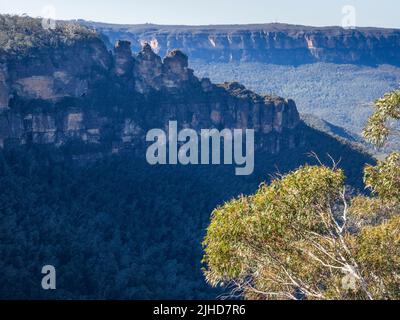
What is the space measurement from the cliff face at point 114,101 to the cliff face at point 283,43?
70.9 metres

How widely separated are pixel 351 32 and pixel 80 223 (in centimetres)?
10811

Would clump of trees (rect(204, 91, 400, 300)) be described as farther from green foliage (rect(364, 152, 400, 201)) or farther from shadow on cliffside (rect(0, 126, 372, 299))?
shadow on cliffside (rect(0, 126, 372, 299))

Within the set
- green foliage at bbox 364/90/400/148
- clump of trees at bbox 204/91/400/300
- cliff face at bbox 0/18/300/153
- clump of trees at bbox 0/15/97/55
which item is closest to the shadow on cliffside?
cliff face at bbox 0/18/300/153

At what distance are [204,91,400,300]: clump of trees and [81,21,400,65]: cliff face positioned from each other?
370 feet

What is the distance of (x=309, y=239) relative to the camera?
384 inches

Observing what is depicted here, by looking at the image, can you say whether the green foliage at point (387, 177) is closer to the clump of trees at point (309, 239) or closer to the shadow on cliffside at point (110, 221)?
the clump of trees at point (309, 239)

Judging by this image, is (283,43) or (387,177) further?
(283,43)

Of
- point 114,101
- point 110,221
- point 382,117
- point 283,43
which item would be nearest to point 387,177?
point 382,117

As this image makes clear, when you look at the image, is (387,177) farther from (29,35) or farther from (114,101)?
(29,35)

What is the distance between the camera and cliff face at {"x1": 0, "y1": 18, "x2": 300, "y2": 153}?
40.8 metres

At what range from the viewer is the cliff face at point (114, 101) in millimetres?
40781

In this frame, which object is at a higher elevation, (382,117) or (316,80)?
(382,117)

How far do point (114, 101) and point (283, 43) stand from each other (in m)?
86.3

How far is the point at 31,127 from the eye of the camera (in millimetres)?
40375
